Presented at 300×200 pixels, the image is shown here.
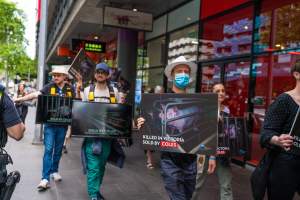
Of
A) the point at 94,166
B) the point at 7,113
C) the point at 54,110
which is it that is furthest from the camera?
the point at 54,110

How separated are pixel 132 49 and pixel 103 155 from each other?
10.1m

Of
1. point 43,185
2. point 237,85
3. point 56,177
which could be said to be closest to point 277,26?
point 237,85

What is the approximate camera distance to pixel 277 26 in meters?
8.63

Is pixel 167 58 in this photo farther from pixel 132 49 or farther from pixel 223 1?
pixel 223 1

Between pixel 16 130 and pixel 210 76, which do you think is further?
pixel 210 76

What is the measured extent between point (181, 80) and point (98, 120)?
1570 millimetres

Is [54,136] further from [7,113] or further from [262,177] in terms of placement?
[262,177]

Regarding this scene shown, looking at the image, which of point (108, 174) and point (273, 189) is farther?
point (108, 174)

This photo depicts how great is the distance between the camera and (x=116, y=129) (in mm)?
5434

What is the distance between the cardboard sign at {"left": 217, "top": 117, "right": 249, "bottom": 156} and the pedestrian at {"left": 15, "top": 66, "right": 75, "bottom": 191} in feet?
9.37

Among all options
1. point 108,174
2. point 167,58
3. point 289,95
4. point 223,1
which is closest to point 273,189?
point 289,95

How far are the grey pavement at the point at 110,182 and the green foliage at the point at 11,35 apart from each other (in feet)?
112

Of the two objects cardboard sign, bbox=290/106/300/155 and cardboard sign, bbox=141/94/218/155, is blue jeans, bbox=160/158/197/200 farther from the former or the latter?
cardboard sign, bbox=290/106/300/155

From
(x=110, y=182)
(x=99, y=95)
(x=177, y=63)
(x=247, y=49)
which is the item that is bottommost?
(x=110, y=182)
